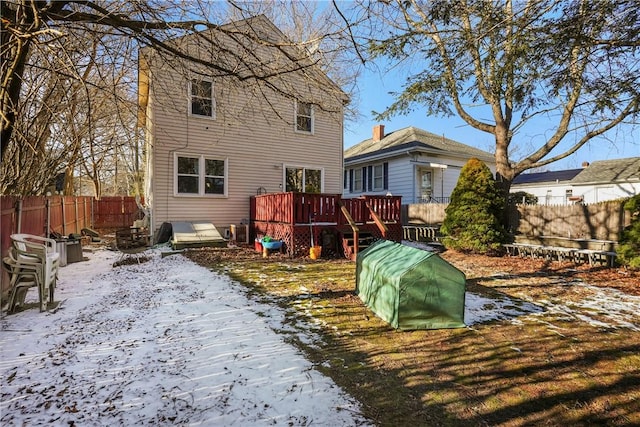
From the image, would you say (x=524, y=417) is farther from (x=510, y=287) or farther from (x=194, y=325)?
(x=510, y=287)

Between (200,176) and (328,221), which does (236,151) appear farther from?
(328,221)

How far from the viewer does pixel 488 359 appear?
3.38 metres

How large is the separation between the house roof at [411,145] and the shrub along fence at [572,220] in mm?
6126

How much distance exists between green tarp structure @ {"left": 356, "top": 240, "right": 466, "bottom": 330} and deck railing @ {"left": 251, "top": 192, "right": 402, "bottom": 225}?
5.21m

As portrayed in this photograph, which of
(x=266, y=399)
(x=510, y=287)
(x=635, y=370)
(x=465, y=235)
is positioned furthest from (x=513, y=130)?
(x=266, y=399)

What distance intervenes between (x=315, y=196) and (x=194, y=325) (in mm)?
5934

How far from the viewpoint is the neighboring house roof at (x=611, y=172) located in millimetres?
18516

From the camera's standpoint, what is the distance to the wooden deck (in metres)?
9.39

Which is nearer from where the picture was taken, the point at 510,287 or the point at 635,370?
the point at 635,370

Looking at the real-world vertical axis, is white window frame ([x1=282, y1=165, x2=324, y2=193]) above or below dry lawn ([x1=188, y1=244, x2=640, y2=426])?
above

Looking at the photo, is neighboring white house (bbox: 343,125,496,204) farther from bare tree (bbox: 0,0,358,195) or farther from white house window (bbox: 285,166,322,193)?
bare tree (bbox: 0,0,358,195)

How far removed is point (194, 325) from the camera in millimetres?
4145

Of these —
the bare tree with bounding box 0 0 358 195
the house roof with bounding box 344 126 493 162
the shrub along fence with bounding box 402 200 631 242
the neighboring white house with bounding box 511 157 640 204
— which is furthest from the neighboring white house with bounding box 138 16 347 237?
the neighboring white house with bounding box 511 157 640 204

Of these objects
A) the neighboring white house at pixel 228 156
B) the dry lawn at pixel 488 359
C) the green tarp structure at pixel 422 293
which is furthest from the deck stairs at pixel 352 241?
the green tarp structure at pixel 422 293
